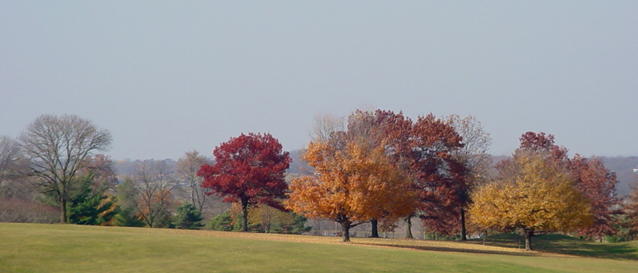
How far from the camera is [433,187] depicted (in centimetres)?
6938

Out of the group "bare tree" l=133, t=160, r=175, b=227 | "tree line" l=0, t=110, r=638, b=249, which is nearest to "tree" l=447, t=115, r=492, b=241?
"tree line" l=0, t=110, r=638, b=249

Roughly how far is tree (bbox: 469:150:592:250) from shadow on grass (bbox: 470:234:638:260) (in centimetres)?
389

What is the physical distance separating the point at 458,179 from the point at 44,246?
48243mm

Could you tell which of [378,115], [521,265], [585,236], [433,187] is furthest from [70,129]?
[585,236]

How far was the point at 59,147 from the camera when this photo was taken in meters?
69.2

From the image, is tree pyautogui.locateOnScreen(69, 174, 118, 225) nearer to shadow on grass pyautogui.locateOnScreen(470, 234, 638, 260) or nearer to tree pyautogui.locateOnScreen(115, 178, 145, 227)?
tree pyautogui.locateOnScreen(115, 178, 145, 227)

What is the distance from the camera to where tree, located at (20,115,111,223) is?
68.2 metres

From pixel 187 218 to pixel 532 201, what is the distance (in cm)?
4084

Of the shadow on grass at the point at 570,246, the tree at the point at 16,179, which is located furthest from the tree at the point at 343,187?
the tree at the point at 16,179

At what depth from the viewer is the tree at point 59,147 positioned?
68188 mm

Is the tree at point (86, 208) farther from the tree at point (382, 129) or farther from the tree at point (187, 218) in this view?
the tree at point (382, 129)

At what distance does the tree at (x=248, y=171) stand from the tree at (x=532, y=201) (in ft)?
68.2

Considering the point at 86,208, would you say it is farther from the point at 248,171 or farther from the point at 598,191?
the point at 598,191

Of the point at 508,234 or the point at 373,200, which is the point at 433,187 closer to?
the point at 508,234
